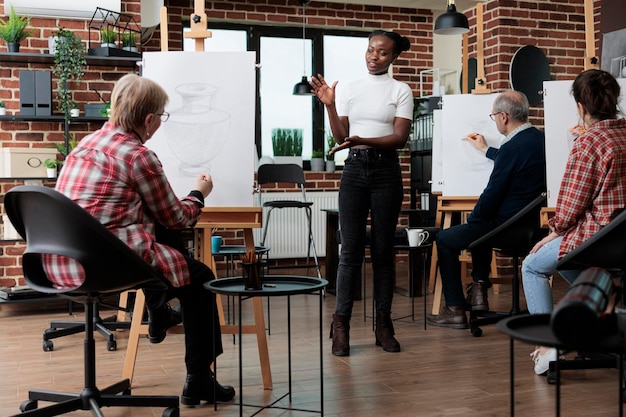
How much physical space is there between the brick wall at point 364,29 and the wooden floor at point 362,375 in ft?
5.17

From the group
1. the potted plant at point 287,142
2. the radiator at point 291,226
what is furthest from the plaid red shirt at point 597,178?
the potted plant at point 287,142

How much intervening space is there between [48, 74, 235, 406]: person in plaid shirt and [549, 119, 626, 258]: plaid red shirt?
1.48 m

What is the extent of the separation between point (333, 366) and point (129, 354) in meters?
0.96

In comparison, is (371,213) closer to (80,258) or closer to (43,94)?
(80,258)

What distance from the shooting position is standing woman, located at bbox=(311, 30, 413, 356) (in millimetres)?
3730

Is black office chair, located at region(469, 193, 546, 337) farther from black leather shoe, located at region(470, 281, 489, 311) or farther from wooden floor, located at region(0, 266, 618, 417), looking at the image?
black leather shoe, located at region(470, 281, 489, 311)

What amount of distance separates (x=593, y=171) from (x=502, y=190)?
1207 mm

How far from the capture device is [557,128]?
4098 millimetres

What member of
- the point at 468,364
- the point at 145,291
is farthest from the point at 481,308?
the point at 145,291

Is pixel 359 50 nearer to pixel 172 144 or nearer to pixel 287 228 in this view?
pixel 287 228

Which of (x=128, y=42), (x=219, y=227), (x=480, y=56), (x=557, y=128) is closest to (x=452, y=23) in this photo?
(x=480, y=56)

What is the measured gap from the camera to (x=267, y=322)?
478 centimetres

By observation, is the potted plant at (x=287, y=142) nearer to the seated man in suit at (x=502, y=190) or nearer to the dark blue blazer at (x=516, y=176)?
the seated man in suit at (x=502, y=190)

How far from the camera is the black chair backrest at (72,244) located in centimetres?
233
